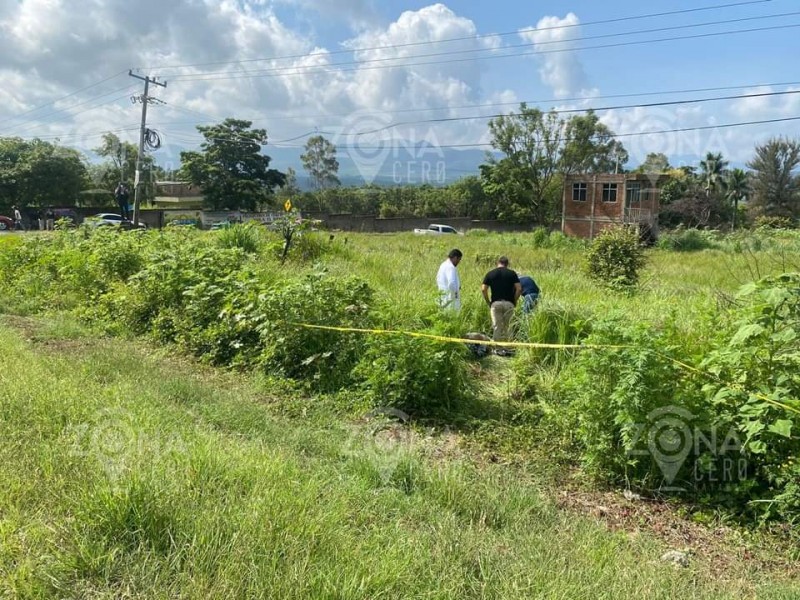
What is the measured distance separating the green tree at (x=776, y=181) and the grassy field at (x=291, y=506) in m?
62.1

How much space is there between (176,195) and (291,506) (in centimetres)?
7710

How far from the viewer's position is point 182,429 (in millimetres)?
4031

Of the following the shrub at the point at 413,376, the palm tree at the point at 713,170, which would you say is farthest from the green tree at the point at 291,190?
the shrub at the point at 413,376

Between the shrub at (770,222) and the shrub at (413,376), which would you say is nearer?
the shrub at (413,376)

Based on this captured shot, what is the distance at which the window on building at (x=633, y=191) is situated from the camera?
40969 millimetres

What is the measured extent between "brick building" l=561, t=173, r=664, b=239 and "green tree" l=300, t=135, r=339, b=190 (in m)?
31.8

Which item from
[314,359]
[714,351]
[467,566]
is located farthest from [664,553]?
[314,359]

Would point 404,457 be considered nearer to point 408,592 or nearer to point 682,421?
point 408,592

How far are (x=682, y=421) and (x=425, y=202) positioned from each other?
5819 centimetres

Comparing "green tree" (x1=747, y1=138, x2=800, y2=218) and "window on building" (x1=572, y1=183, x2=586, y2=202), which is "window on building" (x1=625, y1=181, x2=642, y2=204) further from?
"green tree" (x1=747, y1=138, x2=800, y2=218)

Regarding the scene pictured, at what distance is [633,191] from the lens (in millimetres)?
41344

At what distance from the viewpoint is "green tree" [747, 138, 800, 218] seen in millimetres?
55281

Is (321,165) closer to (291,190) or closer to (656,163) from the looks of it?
(291,190)

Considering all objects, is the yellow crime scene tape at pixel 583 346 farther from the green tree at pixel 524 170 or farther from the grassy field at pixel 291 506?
the green tree at pixel 524 170
